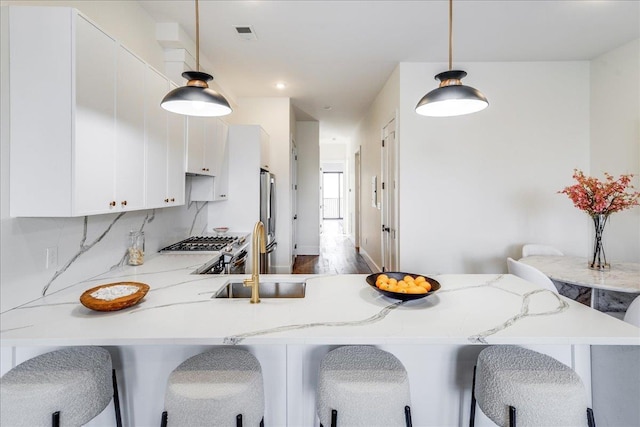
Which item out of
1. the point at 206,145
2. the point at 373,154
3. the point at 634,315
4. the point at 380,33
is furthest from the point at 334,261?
the point at 634,315

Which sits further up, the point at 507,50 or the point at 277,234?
the point at 507,50

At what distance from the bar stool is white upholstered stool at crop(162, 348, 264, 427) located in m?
0.31

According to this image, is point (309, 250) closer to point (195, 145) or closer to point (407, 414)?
point (195, 145)

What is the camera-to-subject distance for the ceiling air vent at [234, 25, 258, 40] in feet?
9.57

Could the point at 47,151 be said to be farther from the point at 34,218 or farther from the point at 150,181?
the point at 150,181

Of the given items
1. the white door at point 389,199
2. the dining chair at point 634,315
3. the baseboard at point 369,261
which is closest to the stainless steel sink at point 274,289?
the dining chair at point 634,315

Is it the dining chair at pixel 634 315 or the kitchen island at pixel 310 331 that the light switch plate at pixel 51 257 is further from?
the dining chair at pixel 634 315

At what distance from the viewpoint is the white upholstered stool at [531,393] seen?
1105 millimetres

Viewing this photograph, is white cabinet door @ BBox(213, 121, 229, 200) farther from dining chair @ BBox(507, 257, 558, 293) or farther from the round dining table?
the round dining table

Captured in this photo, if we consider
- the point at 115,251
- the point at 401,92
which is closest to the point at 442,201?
the point at 401,92

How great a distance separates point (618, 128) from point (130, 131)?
462 cm

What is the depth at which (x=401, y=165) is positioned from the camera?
148 inches

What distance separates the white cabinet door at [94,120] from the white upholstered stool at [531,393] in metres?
2.00

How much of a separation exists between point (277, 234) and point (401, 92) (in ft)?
9.49
